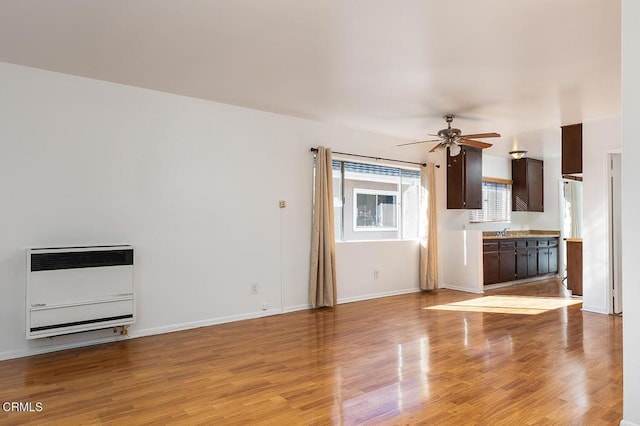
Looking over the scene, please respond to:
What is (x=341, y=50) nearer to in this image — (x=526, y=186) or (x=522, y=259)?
(x=522, y=259)

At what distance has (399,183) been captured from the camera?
721 cm

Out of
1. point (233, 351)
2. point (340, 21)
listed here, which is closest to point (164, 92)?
point (340, 21)

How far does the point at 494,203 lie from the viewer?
29.3ft

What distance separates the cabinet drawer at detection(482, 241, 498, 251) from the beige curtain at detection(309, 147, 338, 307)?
315 cm

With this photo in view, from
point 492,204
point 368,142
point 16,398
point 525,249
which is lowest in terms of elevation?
point 16,398

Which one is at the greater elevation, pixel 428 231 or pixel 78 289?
pixel 428 231

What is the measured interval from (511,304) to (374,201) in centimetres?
253

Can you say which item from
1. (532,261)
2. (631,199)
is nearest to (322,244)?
(631,199)

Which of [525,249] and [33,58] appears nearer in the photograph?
[33,58]

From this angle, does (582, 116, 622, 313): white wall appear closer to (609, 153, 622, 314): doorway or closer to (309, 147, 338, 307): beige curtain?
(609, 153, 622, 314): doorway

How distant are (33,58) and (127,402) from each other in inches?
116

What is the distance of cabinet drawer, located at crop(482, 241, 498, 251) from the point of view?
7496 mm

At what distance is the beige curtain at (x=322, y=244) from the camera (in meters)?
5.71

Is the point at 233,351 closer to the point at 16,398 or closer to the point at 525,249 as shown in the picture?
the point at 16,398
